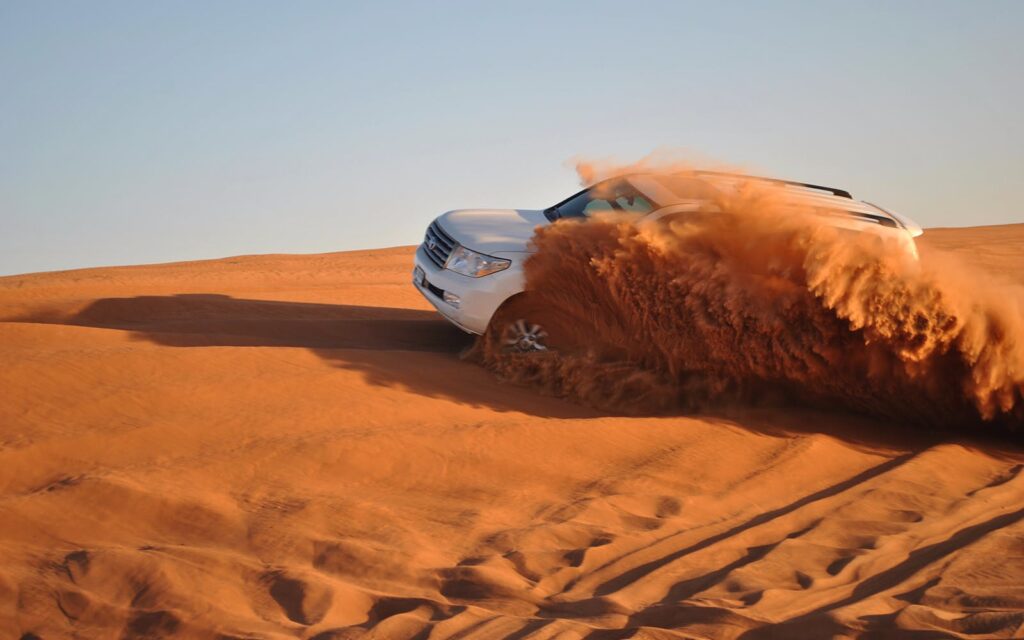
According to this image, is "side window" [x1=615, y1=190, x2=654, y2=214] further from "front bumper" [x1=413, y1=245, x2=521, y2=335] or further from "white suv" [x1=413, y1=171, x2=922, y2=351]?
"front bumper" [x1=413, y1=245, x2=521, y2=335]

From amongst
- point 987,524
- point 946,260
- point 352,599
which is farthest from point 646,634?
point 946,260

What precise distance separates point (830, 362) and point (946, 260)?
3.83 feet

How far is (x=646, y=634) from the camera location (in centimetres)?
371

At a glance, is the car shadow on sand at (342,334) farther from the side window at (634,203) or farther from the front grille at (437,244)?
the side window at (634,203)

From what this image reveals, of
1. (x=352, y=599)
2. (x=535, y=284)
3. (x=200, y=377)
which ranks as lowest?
(x=352, y=599)

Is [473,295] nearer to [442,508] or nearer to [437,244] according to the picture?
[437,244]

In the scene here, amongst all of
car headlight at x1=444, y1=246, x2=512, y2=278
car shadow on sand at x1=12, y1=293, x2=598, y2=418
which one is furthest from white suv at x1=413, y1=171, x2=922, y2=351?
car shadow on sand at x1=12, y1=293, x2=598, y2=418

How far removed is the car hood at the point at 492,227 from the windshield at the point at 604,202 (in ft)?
0.76

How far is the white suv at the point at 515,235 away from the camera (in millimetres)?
8336

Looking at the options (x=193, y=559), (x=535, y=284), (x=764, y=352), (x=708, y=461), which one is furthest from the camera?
(x=535, y=284)

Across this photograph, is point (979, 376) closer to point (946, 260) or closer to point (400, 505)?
point (946, 260)

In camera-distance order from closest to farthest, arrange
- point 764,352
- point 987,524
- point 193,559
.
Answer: point 193,559 < point 987,524 < point 764,352

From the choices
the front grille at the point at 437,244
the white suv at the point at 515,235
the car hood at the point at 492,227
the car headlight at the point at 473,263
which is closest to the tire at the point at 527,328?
the white suv at the point at 515,235

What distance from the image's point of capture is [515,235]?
8.77m
